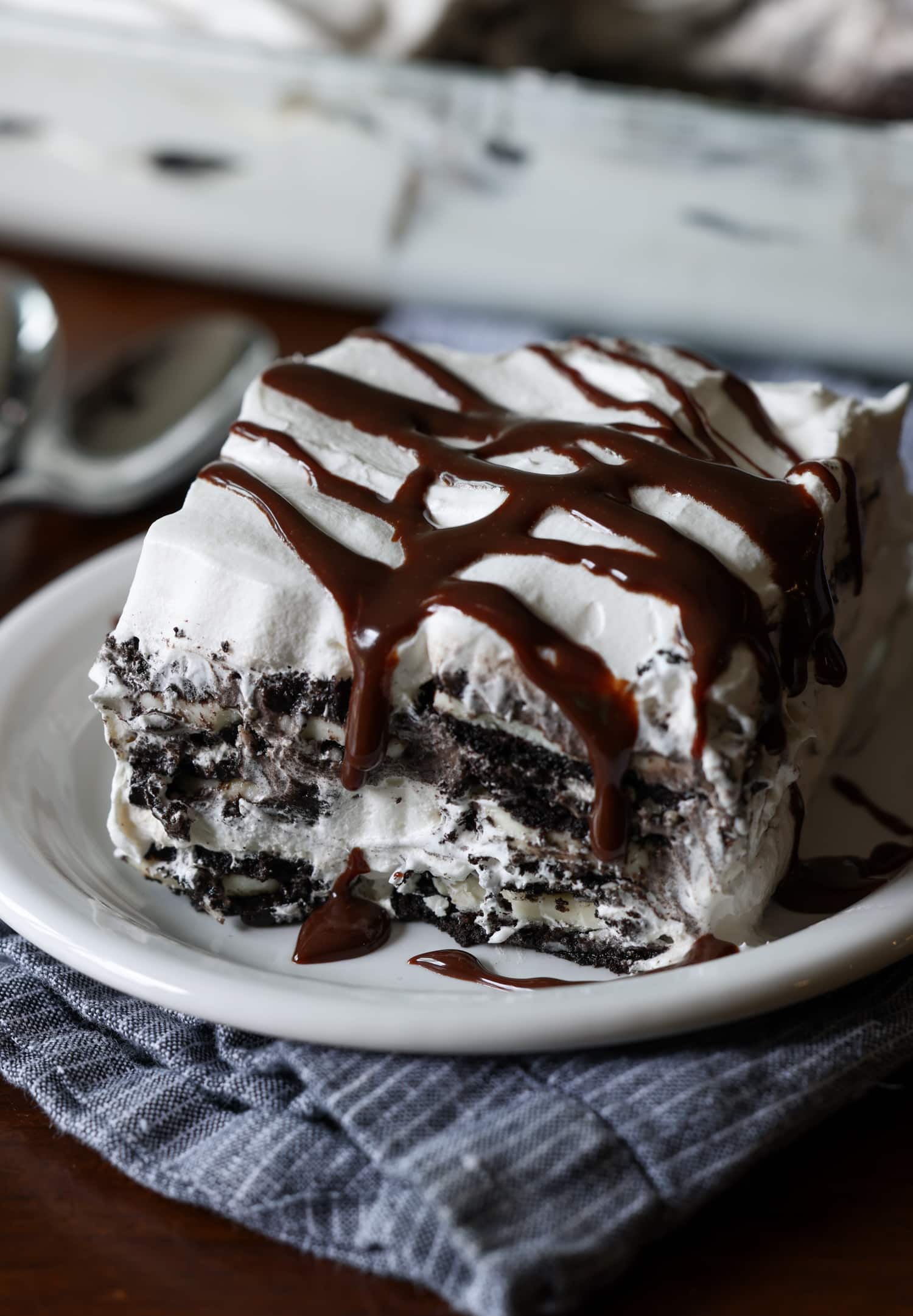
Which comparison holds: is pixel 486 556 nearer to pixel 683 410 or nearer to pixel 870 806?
pixel 683 410

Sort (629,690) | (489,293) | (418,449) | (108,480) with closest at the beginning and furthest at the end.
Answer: (629,690) → (418,449) → (108,480) → (489,293)

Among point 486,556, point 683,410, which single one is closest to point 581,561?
point 486,556

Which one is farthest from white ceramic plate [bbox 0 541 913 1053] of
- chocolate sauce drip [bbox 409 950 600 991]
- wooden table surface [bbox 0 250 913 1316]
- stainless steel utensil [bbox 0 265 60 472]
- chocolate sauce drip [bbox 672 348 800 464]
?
stainless steel utensil [bbox 0 265 60 472]

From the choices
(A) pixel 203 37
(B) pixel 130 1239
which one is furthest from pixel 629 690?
(A) pixel 203 37

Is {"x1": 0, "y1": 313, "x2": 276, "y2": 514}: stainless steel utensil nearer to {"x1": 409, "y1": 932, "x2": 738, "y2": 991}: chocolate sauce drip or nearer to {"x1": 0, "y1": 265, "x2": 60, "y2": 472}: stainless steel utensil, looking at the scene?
{"x1": 0, "y1": 265, "x2": 60, "y2": 472}: stainless steel utensil

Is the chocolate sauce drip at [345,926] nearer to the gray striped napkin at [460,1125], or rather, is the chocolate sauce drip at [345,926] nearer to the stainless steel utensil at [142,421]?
the gray striped napkin at [460,1125]

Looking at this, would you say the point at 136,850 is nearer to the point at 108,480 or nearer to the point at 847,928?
the point at 847,928
